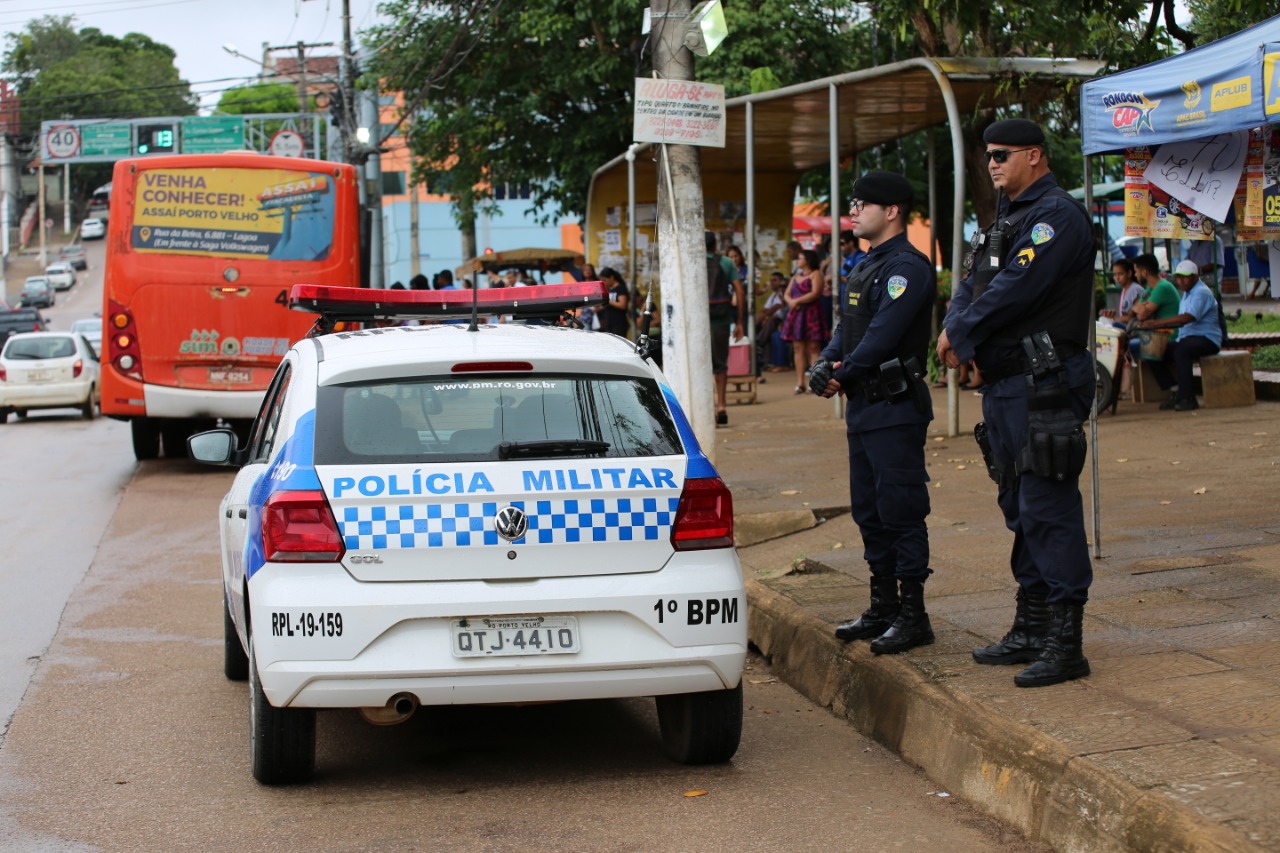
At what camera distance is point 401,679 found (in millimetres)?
4609

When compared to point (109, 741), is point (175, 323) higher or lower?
higher

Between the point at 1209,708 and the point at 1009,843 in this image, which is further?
the point at 1209,708

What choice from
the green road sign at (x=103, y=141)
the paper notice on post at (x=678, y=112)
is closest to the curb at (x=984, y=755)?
the paper notice on post at (x=678, y=112)

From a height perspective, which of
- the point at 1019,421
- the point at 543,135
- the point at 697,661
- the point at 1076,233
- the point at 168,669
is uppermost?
the point at 543,135

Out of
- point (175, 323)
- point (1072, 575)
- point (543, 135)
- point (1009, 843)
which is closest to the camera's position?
point (1009, 843)

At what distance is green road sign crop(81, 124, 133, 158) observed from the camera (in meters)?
48.8

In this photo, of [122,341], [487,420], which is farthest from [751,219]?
[487,420]

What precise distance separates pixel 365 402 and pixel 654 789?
1605 millimetres

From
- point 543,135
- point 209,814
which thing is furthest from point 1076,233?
point 543,135

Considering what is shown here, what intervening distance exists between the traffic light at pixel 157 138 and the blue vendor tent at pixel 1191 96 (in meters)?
42.6

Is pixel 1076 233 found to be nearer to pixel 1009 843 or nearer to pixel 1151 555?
pixel 1009 843

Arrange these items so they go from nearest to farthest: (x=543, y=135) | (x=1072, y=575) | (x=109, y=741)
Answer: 1. (x=1072, y=575)
2. (x=109, y=741)
3. (x=543, y=135)

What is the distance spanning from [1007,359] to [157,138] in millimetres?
45224

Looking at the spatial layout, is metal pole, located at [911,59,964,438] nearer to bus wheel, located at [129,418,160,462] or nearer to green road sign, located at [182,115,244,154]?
bus wheel, located at [129,418,160,462]
